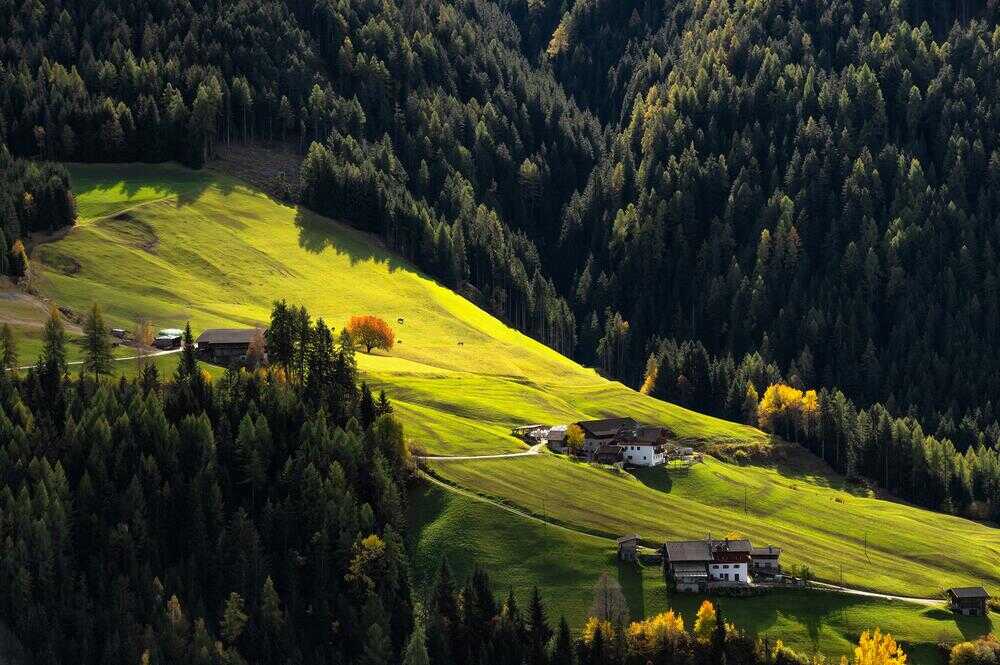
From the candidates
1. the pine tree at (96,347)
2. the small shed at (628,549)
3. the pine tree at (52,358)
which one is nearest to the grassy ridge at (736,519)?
the small shed at (628,549)

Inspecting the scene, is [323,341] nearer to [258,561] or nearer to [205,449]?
[205,449]

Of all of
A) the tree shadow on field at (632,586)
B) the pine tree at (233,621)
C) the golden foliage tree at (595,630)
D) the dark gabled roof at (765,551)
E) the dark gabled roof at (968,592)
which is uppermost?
the dark gabled roof at (968,592)

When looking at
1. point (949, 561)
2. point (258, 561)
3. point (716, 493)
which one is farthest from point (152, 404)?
point (949, 561)

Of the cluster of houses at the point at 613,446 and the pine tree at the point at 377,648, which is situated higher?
the cluster of houses at the point at 613,446

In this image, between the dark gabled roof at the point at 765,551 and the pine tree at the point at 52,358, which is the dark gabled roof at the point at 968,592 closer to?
the dark gabled roof at the point at 765,551

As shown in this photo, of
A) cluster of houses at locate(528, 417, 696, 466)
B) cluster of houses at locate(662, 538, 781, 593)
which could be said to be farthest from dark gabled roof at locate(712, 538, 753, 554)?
cluster of houses at locate(528, 417, 696, 466)

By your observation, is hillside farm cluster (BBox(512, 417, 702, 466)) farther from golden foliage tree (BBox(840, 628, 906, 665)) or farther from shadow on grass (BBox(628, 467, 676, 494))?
golden foliage tree (BBox(840, 628, 906, 665))
